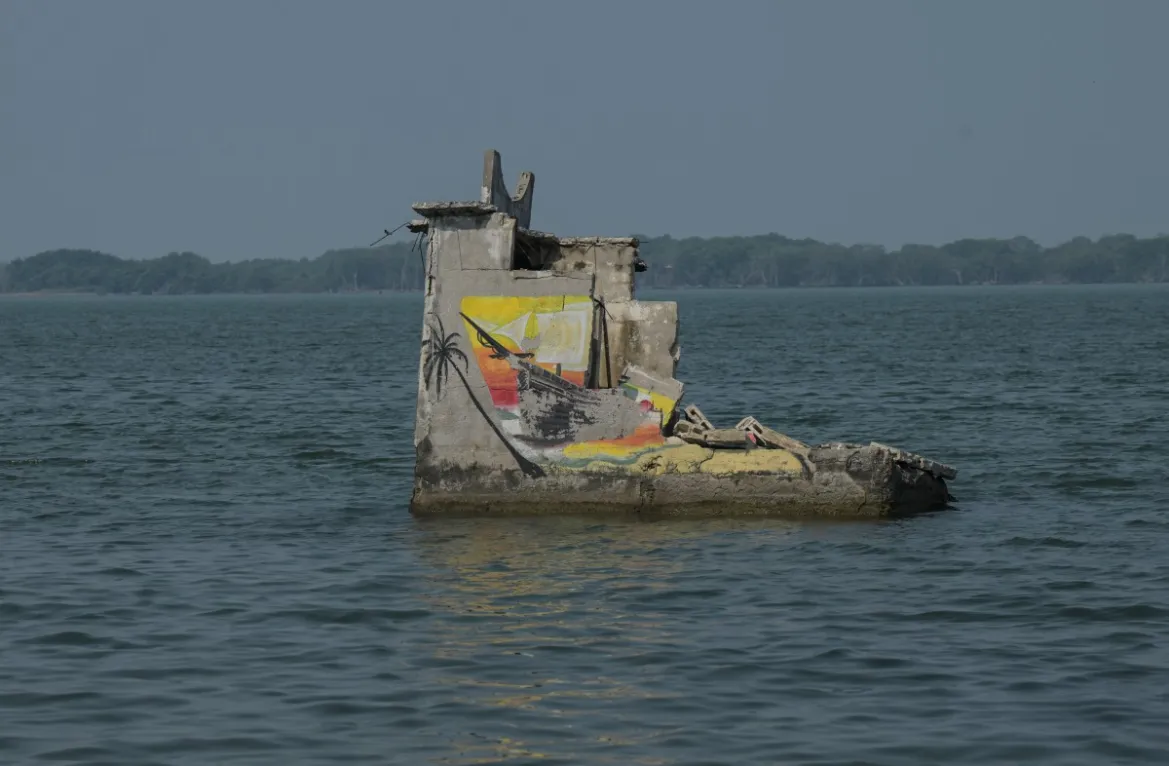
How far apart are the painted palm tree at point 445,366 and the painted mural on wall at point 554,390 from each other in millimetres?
92

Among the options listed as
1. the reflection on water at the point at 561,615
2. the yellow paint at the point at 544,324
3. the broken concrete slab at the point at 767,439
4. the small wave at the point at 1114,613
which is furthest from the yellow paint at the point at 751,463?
the small wave at the point at 1114,613

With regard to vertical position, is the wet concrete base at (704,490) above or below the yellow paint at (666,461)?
below

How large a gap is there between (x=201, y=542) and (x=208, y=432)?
12647 millimetres

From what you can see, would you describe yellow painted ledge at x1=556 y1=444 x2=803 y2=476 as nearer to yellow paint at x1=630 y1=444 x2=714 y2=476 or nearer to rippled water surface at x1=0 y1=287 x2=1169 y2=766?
yellow paint at x1=630 y1=444 x2=714 y2=476

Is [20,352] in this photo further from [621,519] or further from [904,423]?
[621,519]

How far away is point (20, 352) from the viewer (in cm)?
6356

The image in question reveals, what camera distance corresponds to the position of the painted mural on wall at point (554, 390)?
62.6 ft

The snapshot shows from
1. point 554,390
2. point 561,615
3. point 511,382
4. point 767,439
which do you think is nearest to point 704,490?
point 767,439

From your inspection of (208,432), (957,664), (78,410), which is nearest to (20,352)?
(78,410)

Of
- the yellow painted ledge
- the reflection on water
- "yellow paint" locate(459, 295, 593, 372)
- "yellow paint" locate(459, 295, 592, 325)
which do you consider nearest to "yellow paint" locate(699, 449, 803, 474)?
the yellow painted ledge

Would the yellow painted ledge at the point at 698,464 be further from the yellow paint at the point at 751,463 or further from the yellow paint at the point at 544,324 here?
the yellow paint at the point at 544,324

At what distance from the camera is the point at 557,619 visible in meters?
14.8

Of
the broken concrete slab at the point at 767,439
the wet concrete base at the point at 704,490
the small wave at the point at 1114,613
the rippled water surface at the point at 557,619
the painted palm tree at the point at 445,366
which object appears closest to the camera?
the rippled water surface at the point at 557,619

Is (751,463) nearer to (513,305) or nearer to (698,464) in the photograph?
(698,464)
